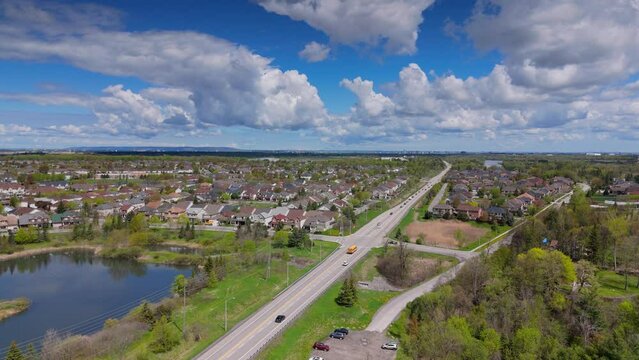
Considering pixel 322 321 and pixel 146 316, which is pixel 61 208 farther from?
pixel 322 321

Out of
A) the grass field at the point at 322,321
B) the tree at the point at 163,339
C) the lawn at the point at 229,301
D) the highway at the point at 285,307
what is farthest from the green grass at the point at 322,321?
the tree at the point at 163,339

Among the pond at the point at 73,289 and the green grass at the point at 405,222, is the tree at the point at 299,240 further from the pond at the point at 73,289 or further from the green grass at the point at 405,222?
the green grass at the point at 405,222

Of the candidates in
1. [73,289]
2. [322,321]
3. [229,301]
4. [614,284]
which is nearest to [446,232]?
[614,284]

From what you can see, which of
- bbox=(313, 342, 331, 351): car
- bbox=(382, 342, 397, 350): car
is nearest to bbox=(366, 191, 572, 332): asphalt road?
bbox=(382, 342, 397, 350): car

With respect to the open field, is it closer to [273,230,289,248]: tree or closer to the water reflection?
Result: [273,230,289,248]: tree

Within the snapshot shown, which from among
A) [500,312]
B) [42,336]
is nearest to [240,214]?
[42,336]

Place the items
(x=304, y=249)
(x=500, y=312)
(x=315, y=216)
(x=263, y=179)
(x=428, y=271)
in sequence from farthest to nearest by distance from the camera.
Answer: (x=263, y=179) < (x=315, y=216) < (x=304, y=249) < (x=428, y=271) < (x=500, y=312)

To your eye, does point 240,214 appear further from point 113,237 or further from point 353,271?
point 353,271
